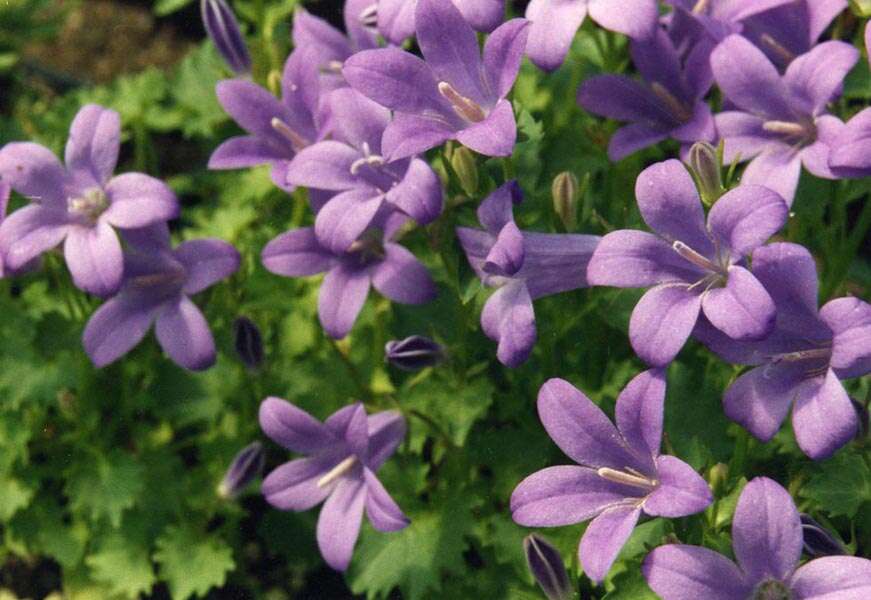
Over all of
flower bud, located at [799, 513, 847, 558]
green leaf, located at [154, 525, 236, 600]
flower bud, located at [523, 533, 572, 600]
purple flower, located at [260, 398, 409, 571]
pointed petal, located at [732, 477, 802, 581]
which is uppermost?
pointed petal, located at [732, 477, 802, 581]

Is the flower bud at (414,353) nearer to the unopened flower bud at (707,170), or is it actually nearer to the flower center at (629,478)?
the flower center at (629,478)


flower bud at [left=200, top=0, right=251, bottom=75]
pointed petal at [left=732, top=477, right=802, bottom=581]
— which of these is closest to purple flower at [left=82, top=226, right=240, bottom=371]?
flower bud at [left=200, top=0, right=251, bottom=75]

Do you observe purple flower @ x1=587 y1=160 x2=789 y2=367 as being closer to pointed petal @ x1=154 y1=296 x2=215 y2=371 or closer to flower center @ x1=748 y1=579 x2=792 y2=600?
flower center @ x1=748 y1=579 x2=792 y2=600

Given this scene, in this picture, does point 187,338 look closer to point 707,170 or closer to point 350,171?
point 350,171

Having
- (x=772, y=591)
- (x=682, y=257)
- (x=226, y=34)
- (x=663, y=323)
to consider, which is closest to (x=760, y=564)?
(x=772, y=591)

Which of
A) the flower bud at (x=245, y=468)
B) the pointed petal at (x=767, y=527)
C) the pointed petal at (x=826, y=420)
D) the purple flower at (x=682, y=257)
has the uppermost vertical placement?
the purple flower at (x=682, y=257)

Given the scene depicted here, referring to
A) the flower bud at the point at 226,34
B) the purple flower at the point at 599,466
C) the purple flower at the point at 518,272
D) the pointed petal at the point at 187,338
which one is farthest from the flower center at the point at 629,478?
the flower bud at the point at 226,34
